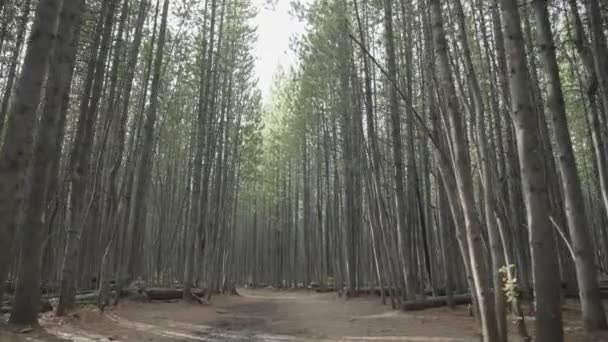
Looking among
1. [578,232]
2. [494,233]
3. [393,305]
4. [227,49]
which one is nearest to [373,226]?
[393,305]

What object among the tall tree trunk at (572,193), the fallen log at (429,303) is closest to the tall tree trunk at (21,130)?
the tall tree trunk at (572,193)

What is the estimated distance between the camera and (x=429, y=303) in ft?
26.1

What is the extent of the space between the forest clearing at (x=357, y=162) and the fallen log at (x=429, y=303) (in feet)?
0.11

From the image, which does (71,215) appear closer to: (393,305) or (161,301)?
(161,301)

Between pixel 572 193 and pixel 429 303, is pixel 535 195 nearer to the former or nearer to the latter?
pixel 572 193

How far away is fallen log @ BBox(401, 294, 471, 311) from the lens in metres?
7.80

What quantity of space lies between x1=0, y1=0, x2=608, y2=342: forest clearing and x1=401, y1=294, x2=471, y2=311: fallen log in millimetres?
33

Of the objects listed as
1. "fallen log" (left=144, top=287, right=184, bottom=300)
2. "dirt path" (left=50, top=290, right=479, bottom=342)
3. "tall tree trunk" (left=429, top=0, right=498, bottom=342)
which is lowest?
"dirt path" (left=50, top=290, right=479, bottom=342)

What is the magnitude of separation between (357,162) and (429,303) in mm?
A: 6147

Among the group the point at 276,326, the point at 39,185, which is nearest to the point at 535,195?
the point at 276,326

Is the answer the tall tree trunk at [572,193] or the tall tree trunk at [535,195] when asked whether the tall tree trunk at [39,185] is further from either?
the tall tree trunk at [572,193]

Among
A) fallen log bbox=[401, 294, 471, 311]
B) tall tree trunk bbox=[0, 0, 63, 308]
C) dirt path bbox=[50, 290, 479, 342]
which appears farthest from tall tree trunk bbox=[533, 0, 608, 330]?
tall tree trunk bbox=[0, 0, 63, 308]

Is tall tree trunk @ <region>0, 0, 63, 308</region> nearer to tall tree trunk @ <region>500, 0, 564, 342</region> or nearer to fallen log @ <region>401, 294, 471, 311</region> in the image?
tall tree trunk @ <region>500, 0, 564, 342</region>

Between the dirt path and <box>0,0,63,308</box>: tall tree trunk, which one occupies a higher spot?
<box>0,0,63,308</box>: tall tree trunk
